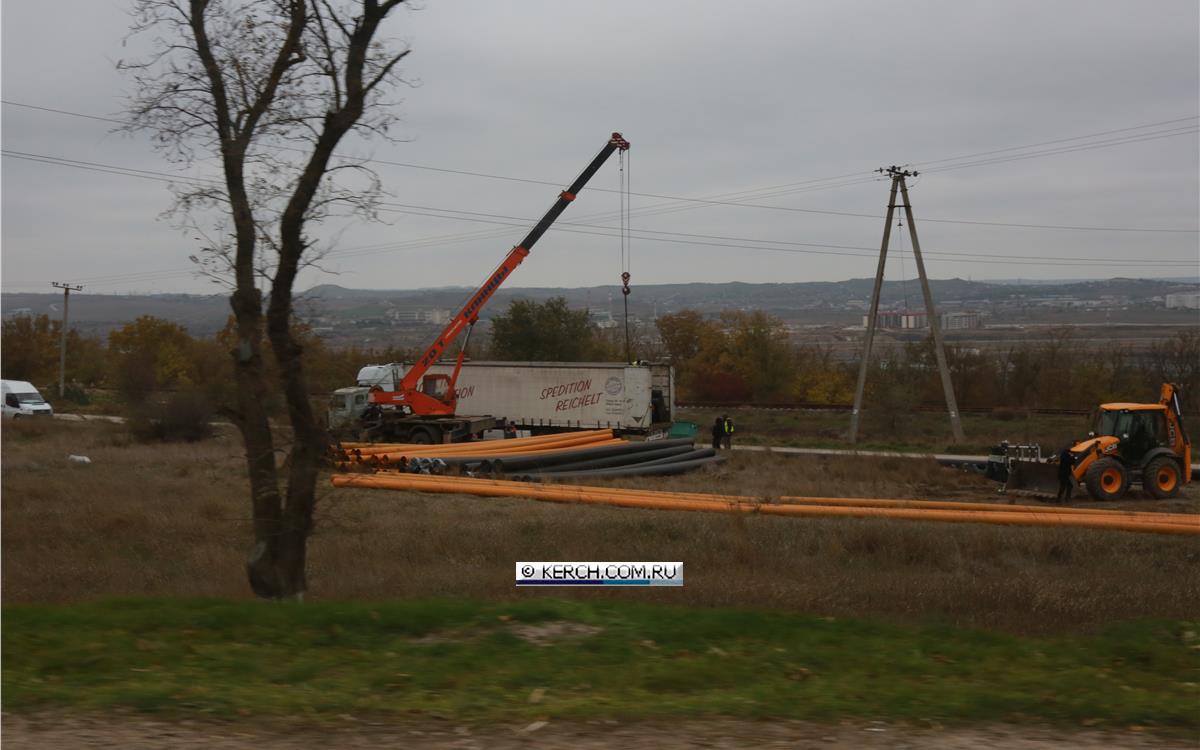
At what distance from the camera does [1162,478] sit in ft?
79.6

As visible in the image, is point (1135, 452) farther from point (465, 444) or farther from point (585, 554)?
point (465, 444)

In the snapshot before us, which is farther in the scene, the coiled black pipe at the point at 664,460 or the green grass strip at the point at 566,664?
the coiled black pipe at the point at 664,460

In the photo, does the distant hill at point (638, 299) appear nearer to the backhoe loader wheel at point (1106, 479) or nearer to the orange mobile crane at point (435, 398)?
the orange mobile crane at point (435, 398)

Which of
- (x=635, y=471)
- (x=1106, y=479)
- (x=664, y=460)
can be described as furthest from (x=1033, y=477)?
(x=635, y=471)

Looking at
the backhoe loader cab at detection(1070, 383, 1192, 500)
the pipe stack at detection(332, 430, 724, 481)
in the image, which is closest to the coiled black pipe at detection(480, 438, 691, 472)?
the pipe stack at detection(332, 430, 724, 481)

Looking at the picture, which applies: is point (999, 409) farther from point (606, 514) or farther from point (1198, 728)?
point (1198, 728)

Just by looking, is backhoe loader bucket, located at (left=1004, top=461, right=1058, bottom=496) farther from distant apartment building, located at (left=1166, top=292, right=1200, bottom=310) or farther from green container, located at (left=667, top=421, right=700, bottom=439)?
distant apartment building, located at (left=1166, top=292, right=1200, bottom=310)

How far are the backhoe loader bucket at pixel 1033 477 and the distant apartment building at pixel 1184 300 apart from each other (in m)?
94.0

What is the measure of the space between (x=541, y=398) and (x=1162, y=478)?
21711mm

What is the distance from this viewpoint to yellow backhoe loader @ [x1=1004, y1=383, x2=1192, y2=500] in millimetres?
23844

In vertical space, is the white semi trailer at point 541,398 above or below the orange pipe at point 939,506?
above

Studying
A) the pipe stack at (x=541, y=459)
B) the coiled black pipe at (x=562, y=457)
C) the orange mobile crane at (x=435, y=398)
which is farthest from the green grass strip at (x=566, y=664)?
the orange mobile crane at (x=435, y=398)

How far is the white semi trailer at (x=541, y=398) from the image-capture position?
1400 inches

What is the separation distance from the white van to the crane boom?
64.0 feet
